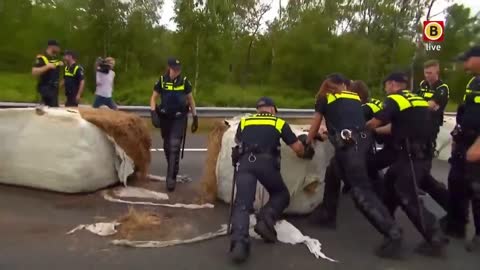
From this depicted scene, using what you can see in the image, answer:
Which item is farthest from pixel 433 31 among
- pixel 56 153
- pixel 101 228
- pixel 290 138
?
pixel 101 228

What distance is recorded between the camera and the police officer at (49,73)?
8.84 meters

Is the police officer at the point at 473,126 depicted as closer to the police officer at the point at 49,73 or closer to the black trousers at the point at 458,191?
the black trousers at the point at 458,191

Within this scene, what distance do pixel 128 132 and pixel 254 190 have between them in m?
2.28

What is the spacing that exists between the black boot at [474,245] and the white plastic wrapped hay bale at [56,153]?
386 cm

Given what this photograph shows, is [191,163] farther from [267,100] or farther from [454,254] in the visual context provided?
[454,254]

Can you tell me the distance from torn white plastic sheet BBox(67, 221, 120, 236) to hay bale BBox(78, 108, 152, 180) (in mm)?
1487

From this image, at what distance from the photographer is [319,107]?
5.33 m

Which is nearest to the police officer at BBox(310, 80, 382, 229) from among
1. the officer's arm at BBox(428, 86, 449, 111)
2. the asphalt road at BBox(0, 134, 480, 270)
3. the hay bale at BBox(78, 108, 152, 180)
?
the asphalt road at BBox(0, 134, 480, 270)

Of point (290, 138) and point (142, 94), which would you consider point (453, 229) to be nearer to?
point (290, 138)

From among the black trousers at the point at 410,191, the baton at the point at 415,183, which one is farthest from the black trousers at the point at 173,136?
the baton at the point at 415,183

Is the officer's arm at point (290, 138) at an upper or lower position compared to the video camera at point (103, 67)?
lower

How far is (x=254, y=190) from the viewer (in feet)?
16.4

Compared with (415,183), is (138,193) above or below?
below

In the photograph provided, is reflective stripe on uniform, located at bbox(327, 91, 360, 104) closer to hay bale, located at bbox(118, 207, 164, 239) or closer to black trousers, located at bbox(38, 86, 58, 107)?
hay bale, located at bbox(118, 207, 164, 239)
